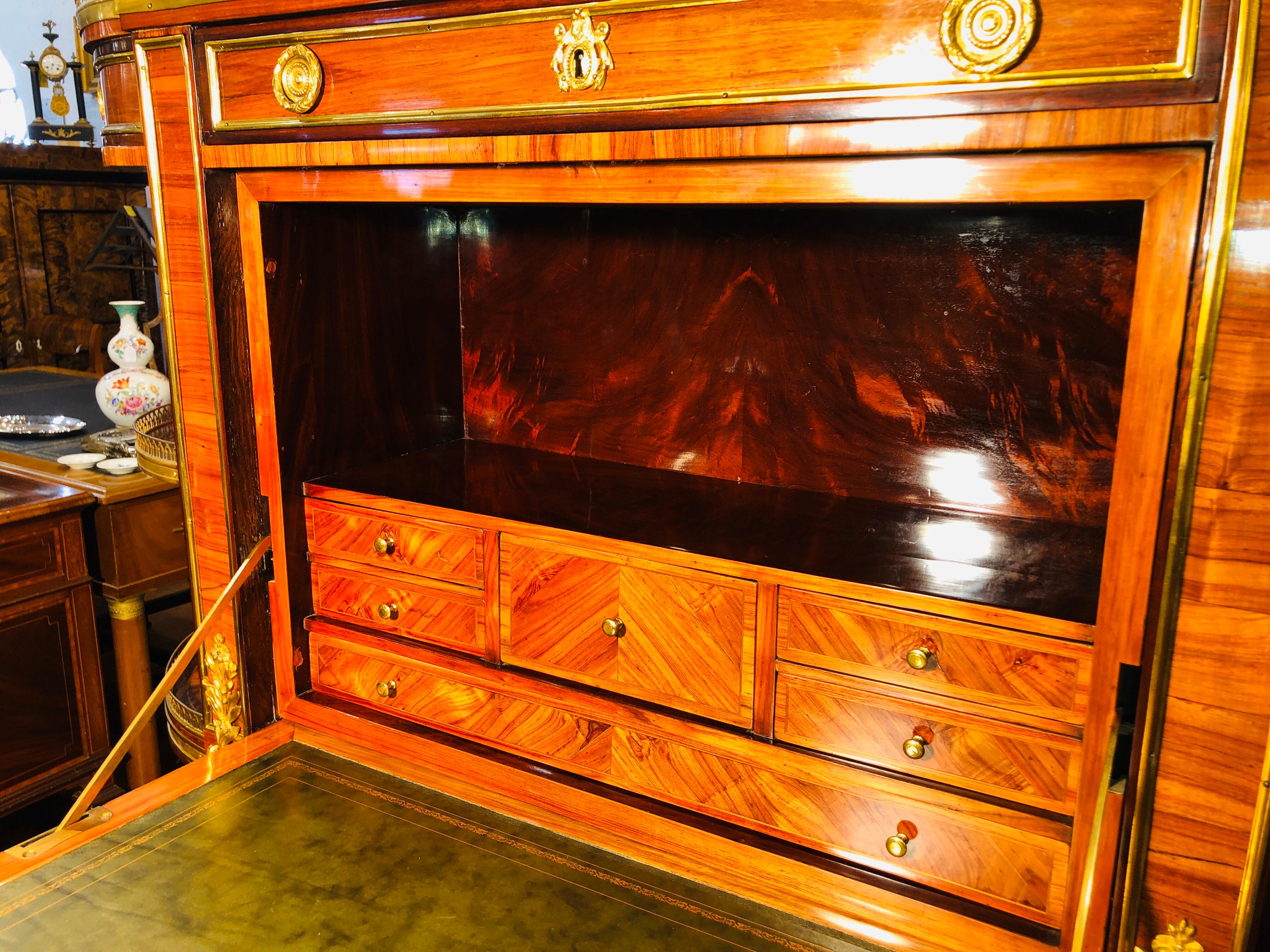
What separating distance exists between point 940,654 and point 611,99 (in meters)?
0.68

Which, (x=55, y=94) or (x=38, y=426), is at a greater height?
(x=55, y=94)

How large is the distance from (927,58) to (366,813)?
1107mm

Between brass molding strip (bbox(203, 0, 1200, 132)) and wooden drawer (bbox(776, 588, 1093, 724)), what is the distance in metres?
0.52

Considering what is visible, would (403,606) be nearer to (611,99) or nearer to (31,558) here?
(611,99)

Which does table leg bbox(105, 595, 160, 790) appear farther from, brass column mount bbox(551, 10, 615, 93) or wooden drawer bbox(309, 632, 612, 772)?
brass column mount bbox(551, 10, 615, 93)

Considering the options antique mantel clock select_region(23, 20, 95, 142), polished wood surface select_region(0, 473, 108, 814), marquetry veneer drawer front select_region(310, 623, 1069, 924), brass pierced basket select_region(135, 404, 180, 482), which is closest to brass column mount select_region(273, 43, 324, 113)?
marquetry veneer drawer front select_region(310, 623, 1069, 924)

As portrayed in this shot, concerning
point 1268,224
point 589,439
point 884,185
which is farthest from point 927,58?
point 589,439

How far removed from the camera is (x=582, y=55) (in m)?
1.04

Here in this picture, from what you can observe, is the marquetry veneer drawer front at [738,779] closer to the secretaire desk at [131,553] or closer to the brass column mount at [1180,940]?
the brass column mount at [1180,940]

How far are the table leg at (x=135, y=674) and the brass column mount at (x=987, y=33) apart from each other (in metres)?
2.28

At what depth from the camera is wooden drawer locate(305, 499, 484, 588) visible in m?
1.34

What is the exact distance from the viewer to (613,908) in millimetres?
1112

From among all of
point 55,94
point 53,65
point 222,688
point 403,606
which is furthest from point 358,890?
point 55,94

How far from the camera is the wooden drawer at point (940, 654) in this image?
980 millimetres
